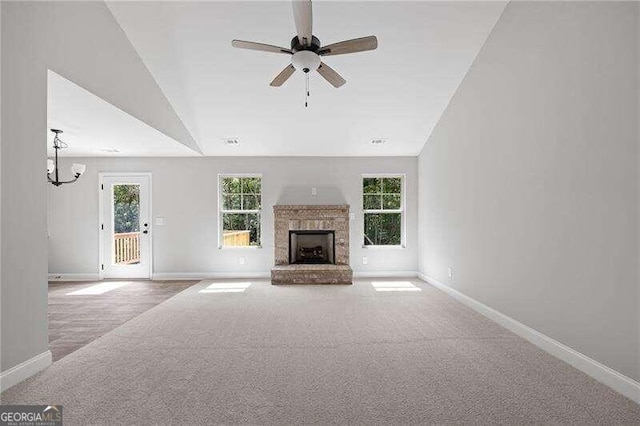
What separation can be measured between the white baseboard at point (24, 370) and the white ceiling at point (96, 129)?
7.24 feet

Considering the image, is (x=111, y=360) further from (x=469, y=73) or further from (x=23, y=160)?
(x=469, y=73)

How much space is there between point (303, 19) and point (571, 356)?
10.6ft

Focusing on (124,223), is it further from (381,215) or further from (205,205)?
(381,215)

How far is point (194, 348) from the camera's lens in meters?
3.01

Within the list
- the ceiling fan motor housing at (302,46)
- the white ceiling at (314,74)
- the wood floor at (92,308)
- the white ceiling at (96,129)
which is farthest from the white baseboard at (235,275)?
the ceiling fan motor housing at (302,46)

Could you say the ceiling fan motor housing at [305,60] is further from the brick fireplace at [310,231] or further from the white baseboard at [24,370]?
the brick fireplace at [310,231]

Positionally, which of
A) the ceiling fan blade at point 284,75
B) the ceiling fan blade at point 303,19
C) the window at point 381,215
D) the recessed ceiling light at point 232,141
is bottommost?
the window at point 381,215

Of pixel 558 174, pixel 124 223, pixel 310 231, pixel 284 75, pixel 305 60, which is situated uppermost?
pixel 284 75

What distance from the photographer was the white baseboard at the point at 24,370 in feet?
7.41

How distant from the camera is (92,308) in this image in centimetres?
439

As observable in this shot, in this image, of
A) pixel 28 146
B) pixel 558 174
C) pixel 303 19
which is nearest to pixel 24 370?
pixel 28 146

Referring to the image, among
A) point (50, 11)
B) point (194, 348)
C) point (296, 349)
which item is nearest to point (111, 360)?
point (194, 348)

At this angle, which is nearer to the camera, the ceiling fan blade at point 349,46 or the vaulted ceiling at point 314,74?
the ceiling fan blade at point 349,46

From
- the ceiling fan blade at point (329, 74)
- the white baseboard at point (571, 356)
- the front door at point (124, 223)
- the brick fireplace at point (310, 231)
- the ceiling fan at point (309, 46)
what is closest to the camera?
the white baseboard at point (571, 356)
